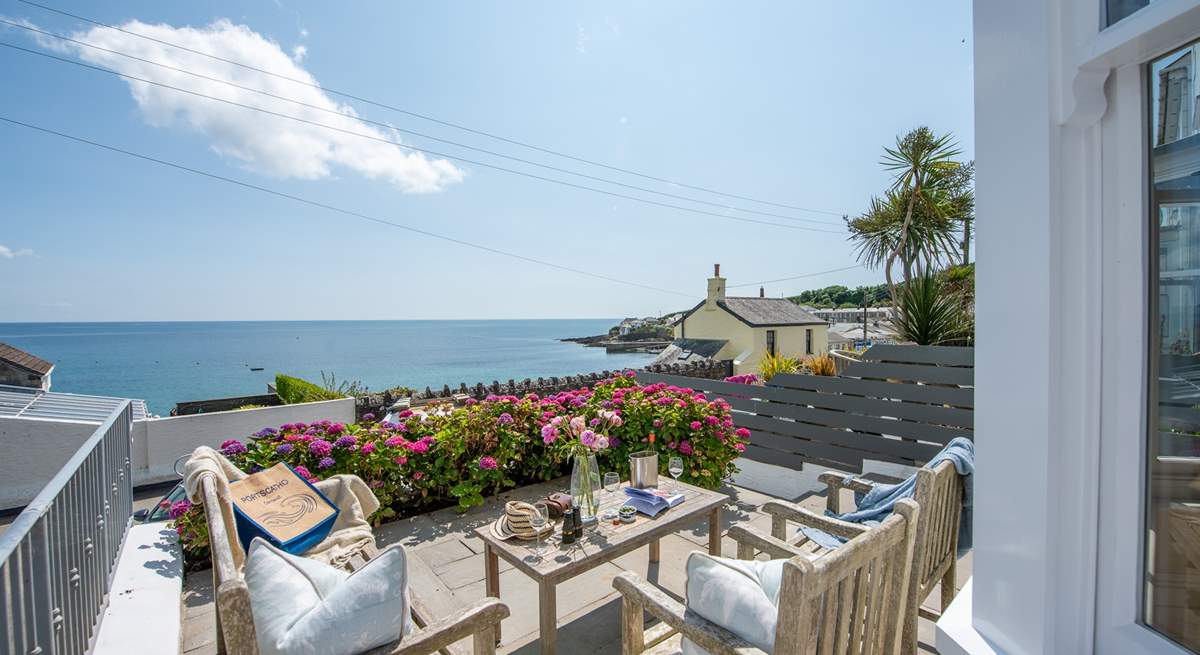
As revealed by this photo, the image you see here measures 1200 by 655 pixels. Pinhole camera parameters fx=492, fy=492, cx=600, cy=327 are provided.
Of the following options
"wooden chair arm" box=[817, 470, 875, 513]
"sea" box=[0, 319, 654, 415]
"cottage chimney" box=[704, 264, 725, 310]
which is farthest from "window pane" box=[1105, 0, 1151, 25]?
"sea" box=[0, 319, 654, 415]

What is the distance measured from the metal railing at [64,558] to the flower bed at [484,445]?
77 centimetres

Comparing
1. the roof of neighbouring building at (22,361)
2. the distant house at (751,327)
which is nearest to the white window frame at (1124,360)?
the roof of neighbouring building at (22,361)

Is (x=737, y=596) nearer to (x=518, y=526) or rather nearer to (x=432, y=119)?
(x=518, y=526)

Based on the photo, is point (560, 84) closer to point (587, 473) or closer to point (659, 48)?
point (659, 48)

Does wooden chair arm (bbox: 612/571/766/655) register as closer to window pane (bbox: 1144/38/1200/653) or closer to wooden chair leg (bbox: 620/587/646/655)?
wooden chair leg (bbox: 620/587/646/655)

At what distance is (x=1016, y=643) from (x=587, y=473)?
1710 millimetres

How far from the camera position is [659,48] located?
753cm

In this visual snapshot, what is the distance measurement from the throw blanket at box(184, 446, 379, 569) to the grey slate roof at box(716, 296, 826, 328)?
49.2ft

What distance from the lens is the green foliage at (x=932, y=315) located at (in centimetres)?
468

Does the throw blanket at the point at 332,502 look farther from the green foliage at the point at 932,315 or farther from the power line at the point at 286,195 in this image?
the power line at the point at 286,195

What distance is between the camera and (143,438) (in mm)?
5965

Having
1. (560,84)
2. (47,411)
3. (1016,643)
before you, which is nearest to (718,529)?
(1016,643)

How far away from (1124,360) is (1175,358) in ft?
0.26

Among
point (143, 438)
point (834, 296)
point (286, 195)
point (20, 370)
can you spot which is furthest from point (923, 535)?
point (834, 296)
